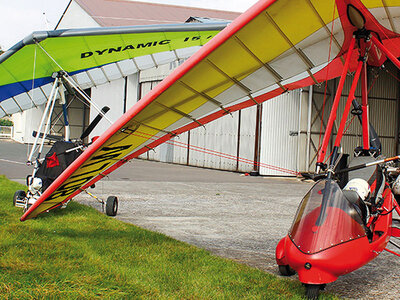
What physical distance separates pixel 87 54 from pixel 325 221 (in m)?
6.47

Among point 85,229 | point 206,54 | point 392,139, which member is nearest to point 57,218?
point 85,229

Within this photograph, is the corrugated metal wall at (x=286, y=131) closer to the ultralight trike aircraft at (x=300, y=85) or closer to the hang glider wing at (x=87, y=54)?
the hang glider wing at (x=87, y=54)

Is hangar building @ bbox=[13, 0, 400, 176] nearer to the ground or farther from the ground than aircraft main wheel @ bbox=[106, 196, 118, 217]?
farther from the ground

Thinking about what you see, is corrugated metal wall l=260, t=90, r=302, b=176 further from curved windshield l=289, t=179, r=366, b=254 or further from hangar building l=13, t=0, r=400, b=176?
curved windshield l=289, t=179, r=366, b=254

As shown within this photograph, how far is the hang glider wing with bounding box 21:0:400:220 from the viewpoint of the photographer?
417 centimetres

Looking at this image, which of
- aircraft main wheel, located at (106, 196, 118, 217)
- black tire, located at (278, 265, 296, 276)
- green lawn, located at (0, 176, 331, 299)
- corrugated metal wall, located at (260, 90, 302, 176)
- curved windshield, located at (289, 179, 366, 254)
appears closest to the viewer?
curved windshield, located at (289, 179, 366, 254)

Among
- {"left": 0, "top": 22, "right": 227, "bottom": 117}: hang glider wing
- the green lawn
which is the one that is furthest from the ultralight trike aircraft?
{"left": 0, "top": 22, "right": 227, "bottom": 117}: hang glider wing

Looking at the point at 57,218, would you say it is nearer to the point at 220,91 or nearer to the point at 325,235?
the point at 220,91

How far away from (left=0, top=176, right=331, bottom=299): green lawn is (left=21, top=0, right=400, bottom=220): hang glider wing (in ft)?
2.12

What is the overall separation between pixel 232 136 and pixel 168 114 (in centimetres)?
2073

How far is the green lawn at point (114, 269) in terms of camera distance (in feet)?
13.8

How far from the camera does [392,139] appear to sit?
26344 millimetres

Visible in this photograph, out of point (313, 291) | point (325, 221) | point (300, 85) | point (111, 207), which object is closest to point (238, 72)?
point (300, 85)

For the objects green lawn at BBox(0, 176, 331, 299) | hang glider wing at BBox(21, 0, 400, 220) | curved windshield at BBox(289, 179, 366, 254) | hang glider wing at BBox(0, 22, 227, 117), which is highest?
hang glider wing at BBox(0, 22, 227, 117)
